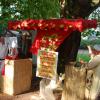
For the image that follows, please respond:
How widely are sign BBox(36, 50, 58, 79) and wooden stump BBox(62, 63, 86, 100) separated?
0.31 m

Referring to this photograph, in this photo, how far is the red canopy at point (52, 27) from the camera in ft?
21.0

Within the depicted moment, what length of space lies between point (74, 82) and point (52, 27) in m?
1.26

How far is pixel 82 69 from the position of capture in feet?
21.6

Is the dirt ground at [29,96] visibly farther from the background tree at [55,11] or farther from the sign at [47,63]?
the background tree at [55,11]

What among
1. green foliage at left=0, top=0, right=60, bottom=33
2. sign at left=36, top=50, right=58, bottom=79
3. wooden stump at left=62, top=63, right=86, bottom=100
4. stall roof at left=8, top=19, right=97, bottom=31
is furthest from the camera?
green foliage at left=0, top=0, right=60, bottom=33

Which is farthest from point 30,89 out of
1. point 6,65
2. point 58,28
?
point 58,28

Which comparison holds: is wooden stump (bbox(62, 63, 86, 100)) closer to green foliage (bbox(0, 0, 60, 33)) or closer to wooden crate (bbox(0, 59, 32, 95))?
wooden crate (bbox(0, 59, 32, 95))

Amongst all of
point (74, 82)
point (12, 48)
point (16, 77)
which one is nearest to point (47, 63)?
point (74, 82)

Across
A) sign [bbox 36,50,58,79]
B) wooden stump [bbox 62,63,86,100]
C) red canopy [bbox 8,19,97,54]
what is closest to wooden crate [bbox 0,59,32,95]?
red canopy [bbox 8,19,97,54]

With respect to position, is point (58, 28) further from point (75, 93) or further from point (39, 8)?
point (39, 8)

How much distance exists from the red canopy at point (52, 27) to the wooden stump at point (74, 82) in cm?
66

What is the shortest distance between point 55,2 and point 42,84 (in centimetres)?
421

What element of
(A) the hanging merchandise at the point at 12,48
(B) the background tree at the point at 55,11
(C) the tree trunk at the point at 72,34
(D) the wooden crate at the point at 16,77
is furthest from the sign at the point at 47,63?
(B) the background tree at the point at 55,11

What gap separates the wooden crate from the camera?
25.7 feet
